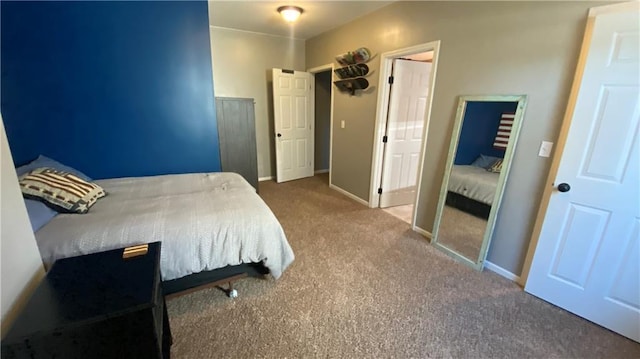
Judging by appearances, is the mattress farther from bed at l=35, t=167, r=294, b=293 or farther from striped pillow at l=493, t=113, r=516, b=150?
bed at l=35, t=167, r=294, b=293

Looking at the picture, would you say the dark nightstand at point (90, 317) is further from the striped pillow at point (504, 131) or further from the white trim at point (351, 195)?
the white trim at point (351, 195)

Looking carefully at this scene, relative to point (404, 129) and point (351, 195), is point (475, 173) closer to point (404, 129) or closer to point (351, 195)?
point (404, 129)

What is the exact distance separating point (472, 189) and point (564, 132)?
82 cm

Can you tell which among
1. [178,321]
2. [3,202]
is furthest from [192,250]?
[3,202]

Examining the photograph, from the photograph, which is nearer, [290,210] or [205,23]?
[205,23]

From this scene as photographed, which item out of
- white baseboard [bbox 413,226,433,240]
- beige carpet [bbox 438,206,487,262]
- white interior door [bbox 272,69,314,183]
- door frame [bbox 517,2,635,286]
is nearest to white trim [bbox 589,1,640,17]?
door frame [bbox 517,2,635,286]

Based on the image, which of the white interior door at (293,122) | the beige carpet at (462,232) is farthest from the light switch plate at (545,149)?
the white interior door at (293,122)

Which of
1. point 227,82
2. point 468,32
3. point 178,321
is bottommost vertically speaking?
point 178,321

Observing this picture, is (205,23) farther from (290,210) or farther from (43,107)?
(290,210)

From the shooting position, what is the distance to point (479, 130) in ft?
7.52

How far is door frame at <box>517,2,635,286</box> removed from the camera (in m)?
1.55

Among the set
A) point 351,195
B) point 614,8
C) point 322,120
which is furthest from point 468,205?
point 322,120

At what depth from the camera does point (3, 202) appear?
103cm

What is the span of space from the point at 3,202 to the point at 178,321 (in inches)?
43.6
